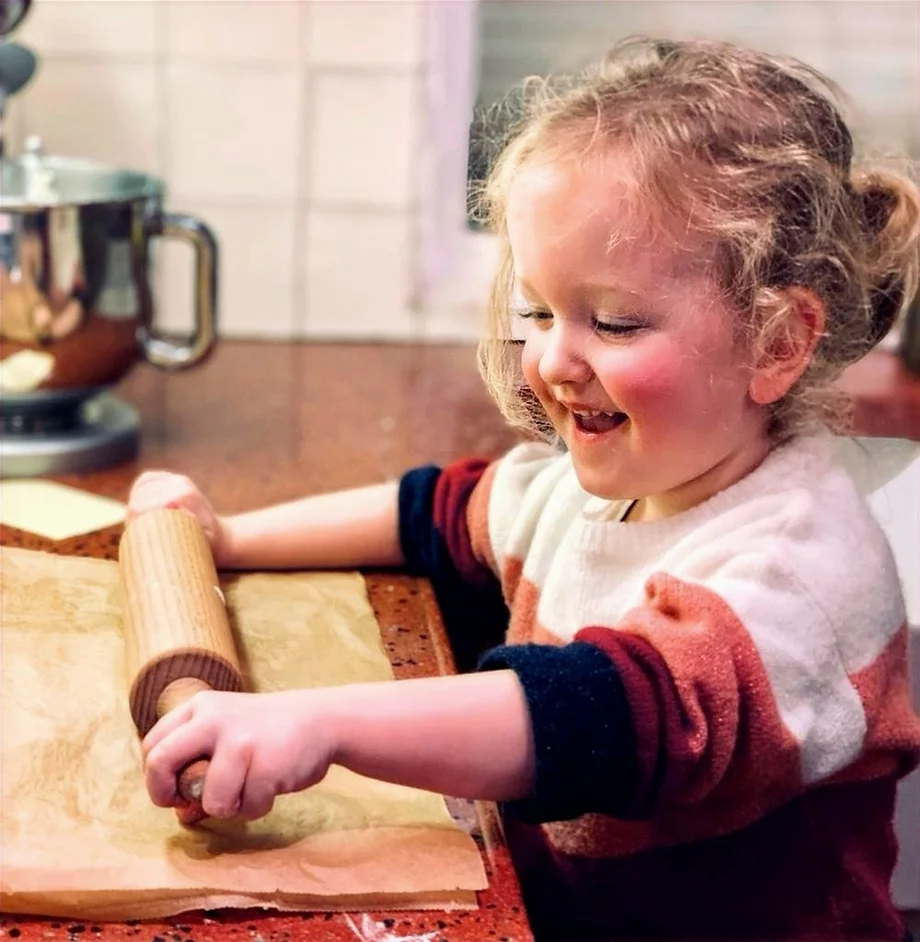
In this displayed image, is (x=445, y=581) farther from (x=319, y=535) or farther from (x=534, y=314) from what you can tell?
(x=534, y=314)

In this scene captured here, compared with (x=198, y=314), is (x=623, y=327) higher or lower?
higher

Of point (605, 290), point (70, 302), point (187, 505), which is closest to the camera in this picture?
point (605, 290)

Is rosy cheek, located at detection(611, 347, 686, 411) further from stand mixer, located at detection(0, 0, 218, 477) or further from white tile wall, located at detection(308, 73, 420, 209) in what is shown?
white tile wall, located at detection(308, 73, 420, 209)

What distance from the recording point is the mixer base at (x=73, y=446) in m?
0.93

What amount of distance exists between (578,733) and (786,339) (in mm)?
171

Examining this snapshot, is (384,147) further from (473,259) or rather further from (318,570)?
(318,570)

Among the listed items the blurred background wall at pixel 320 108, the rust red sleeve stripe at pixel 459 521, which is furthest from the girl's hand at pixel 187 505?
the blurred background wall at pixel 320 108

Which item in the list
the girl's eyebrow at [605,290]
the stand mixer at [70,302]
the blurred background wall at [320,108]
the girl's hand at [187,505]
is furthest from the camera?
the blurred background wall at [320,108]

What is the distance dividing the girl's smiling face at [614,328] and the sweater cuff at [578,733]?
0.08 meters

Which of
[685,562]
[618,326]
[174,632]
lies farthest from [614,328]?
[174,632]

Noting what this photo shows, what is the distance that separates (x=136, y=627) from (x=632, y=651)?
0.73 ft

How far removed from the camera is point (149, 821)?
531 mm

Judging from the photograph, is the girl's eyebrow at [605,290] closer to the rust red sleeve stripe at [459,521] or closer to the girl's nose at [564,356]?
the girl's nose at [564,356]

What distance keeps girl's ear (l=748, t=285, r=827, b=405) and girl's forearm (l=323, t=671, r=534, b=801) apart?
0.51ft
